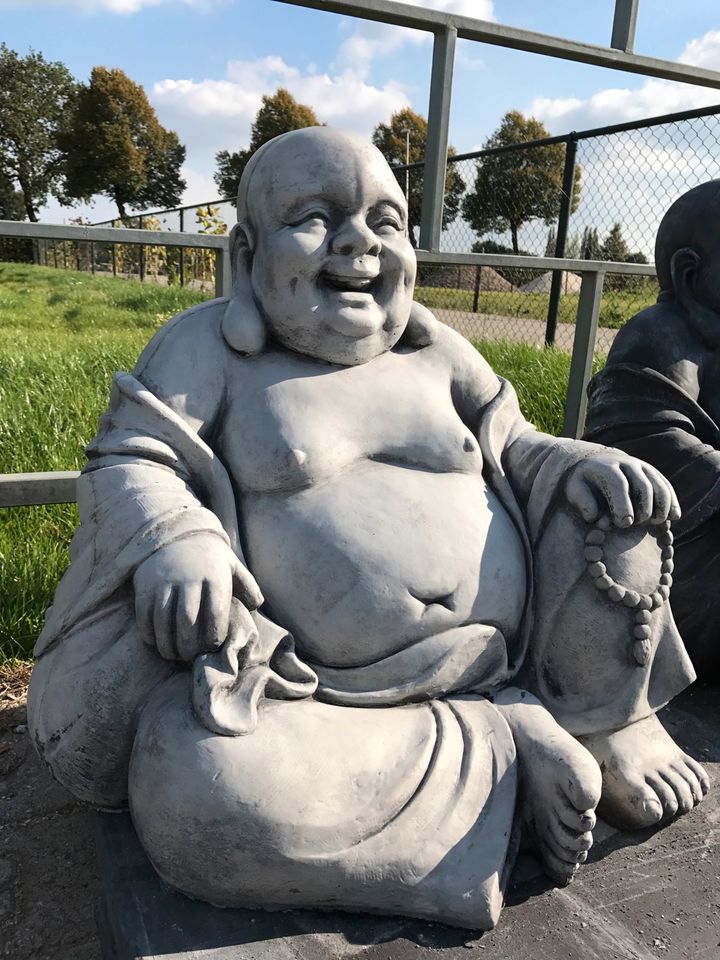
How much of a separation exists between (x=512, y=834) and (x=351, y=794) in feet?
1.23

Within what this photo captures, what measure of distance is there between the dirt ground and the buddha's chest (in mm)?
866

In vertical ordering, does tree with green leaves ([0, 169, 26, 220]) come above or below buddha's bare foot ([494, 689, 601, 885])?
above

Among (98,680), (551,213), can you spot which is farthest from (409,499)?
(551,213)

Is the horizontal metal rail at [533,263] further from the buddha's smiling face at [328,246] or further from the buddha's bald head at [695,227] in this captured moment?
the buddha's smiling face at [328,246]

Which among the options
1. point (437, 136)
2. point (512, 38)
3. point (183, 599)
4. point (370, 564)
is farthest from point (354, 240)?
point (512, 38)

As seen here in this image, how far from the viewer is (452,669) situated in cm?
170

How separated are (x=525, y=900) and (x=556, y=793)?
8.8 inches

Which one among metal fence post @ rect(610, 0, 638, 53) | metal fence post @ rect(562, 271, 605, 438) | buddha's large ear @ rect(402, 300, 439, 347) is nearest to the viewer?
buddha's large ear @ rect(402, 300, 439, 347)

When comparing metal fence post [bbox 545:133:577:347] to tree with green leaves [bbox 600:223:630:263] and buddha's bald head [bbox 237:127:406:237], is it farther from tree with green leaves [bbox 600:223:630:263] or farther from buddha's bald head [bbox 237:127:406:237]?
buddha's bald head [bbox 237:127:406:237]

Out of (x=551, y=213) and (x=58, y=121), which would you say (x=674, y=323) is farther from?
(x=58, y=121)

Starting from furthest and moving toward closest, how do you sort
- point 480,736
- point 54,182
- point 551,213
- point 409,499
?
point 54,182 < point 551,213 < point 409,499 < point 480,736

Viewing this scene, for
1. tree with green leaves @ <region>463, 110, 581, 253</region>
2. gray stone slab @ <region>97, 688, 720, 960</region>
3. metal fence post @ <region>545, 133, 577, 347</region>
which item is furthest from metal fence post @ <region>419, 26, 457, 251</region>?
tree with green leaves @ <region>463, 110, 581, 253</region>

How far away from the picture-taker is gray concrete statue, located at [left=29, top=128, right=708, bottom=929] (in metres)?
1.42

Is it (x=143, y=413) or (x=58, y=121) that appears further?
(x=58, y=121)
